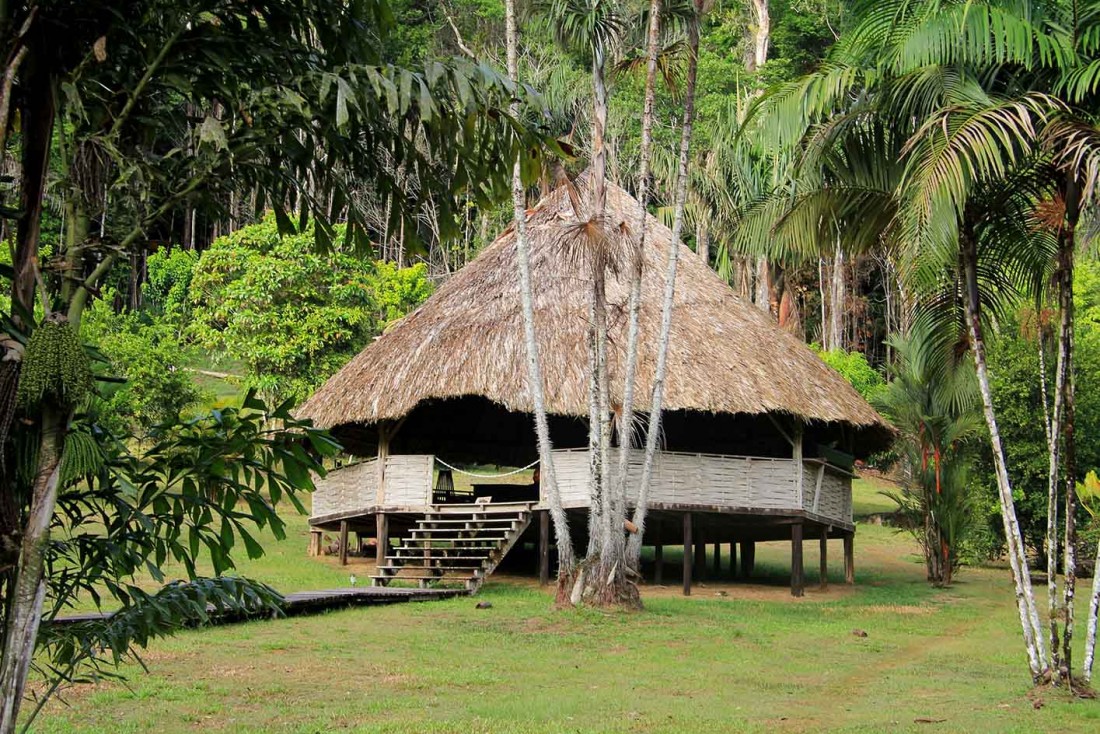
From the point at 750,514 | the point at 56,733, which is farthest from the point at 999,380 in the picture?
the point at 56,733

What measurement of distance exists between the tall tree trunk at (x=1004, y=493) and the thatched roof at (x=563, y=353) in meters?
7.29

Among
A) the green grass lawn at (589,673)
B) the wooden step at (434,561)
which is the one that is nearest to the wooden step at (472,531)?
the wooden step at (434,561)

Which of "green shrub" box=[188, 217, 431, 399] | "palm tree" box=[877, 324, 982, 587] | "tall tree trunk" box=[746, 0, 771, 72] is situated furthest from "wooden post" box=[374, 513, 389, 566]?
"tall tree trunk" box=[746, 0, 771, 72]

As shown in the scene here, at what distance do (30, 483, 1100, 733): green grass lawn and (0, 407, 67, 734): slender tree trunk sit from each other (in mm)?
2629

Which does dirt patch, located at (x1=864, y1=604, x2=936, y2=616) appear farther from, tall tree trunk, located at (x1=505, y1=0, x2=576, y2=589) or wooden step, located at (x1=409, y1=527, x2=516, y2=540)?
wooden step, located at (x1=409, y1=527, x2=516, y2=540)

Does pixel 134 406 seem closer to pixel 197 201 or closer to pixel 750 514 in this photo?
pixel 750 514

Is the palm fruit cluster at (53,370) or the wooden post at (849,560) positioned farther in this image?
the wooden post at (849,560)

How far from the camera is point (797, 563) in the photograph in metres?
17.9

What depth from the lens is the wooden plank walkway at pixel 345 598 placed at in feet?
42.6

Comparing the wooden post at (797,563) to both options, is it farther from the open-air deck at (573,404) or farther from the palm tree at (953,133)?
the palm tree at (953,133)

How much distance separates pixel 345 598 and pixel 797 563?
671 centimetres

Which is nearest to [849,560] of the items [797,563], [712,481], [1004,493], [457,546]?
[797,563]

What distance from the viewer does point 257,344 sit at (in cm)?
2412

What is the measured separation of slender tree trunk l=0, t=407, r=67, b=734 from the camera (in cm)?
480
